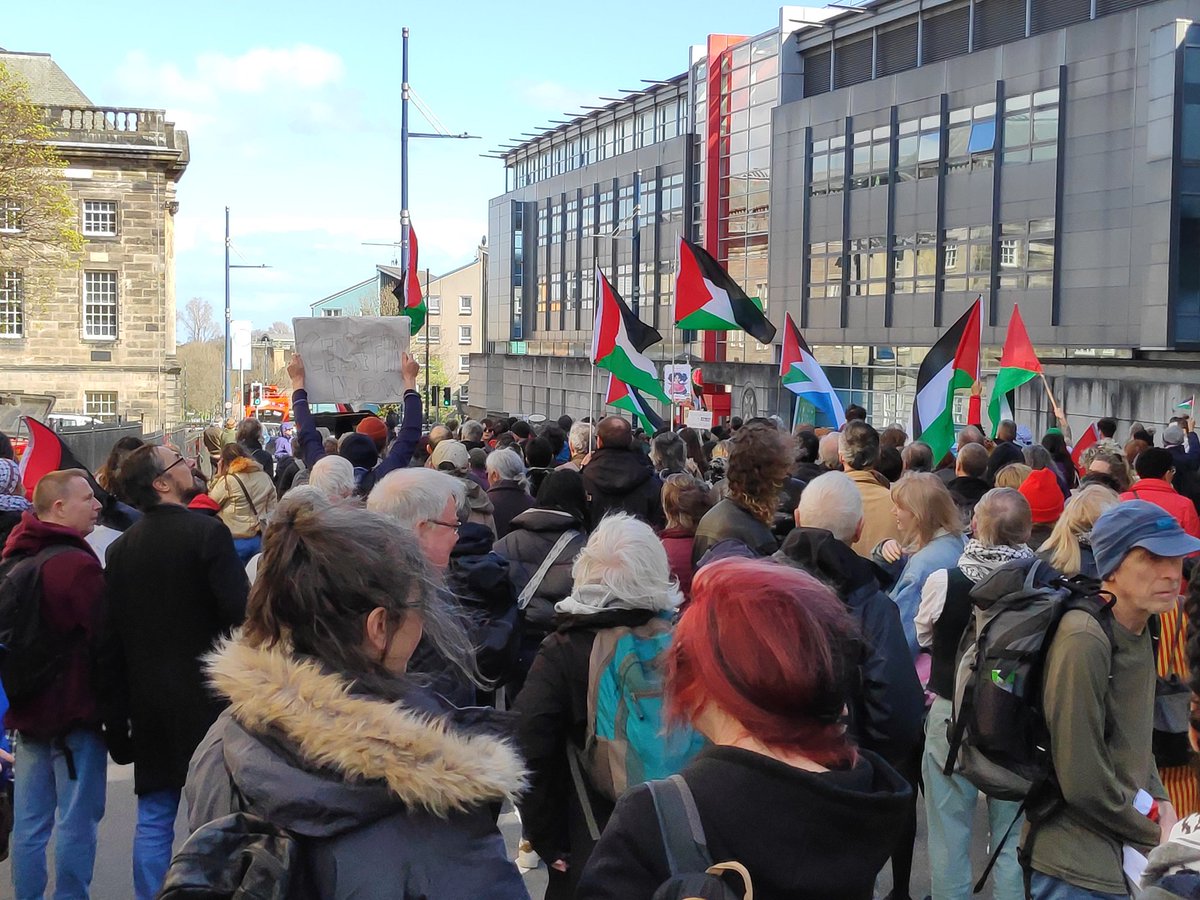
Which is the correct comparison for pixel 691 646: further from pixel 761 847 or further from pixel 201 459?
pixel 201 459

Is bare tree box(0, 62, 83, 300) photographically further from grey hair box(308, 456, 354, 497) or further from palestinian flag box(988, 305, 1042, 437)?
grey hair box(308, 456, 354, 497)

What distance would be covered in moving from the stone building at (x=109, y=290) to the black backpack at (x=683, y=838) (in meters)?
54.1

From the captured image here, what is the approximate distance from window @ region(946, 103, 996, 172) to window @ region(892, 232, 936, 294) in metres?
2.22

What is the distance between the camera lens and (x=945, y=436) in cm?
1207

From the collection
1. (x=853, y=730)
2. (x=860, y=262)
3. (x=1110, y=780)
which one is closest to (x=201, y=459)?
(x=853, y=730)

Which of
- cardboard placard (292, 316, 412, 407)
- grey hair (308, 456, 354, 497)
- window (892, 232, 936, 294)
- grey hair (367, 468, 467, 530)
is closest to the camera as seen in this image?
grey hair (367, 468, 467, 530)

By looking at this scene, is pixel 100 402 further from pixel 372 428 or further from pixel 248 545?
pixel 248 545

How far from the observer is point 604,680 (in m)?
4.07

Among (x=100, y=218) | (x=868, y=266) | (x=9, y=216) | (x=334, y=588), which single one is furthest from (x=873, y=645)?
(x=100, y=218)

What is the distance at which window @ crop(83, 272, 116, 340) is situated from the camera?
54.1 m

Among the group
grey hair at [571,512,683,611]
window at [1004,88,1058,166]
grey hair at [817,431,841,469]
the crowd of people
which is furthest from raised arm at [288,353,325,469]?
window at [1004,88,1058,166]

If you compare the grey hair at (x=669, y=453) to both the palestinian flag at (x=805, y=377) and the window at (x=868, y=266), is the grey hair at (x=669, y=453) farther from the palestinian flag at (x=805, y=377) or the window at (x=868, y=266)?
the window at (x=868, y=266)

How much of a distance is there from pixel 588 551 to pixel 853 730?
1363mm

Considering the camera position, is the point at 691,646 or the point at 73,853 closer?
the point at 691,646
